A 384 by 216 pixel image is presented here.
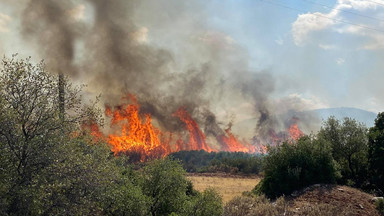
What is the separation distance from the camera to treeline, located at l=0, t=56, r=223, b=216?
1259 cm

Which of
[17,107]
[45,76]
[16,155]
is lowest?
[16,155]

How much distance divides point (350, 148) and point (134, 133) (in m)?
50.6

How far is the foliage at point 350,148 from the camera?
3591cm

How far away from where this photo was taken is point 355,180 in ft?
116

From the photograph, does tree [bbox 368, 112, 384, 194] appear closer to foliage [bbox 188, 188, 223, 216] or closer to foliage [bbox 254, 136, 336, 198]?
foliage [bbox 254, 136, 336, 198]

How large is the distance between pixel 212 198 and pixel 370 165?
2534cm

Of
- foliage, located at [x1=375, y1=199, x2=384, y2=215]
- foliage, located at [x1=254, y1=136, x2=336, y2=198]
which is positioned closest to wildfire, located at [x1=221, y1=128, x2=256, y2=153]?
foliage, located at [x1=254, y1=136, x2=336, y2=198]

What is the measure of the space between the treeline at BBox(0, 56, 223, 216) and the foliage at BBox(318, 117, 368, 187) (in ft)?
97.6

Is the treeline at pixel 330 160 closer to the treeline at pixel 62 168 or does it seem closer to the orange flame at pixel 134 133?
the treeline at pixel 62 168

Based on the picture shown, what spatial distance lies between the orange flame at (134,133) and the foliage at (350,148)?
46735mm

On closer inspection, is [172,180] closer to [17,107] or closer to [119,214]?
[119,214]

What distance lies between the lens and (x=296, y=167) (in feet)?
99.6

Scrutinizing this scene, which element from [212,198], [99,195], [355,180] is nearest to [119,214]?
[99,195]

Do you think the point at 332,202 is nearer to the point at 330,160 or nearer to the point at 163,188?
the point at 330,160
